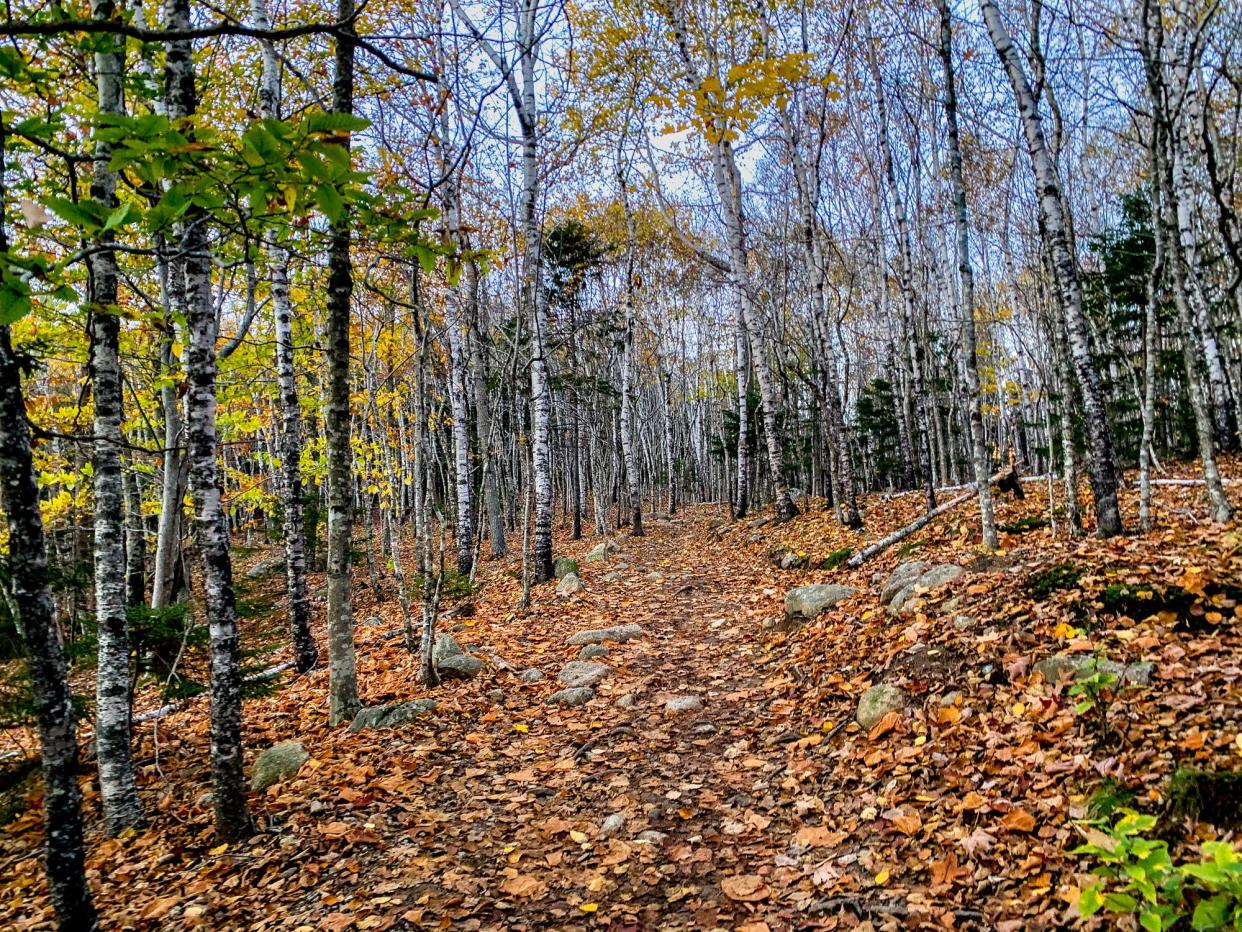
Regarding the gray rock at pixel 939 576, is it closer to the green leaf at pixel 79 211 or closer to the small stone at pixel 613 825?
the small stone at pixel 613 825

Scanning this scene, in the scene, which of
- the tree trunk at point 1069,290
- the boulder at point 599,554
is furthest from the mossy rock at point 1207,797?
the boulder at point 599,554

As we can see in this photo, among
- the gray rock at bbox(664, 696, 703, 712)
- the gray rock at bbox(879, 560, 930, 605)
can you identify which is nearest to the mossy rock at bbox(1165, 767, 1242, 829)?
the gray rock at bbox(664, 696, 703, 712)

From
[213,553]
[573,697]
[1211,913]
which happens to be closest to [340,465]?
[213,553]

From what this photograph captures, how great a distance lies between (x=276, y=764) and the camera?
5.01 m

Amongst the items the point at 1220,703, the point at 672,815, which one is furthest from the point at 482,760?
the point at 1220,703

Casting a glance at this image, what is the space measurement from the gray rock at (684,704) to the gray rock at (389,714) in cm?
230

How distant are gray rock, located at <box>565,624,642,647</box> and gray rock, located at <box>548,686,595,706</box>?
4.66ft

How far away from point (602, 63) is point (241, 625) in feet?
47.1

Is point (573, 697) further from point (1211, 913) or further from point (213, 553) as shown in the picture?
point (1211, 913)

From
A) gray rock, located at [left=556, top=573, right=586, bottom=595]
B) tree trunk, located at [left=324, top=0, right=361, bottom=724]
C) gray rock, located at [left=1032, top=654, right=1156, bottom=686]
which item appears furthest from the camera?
gray rock, located at [left=556, top=573, right=586, bottom=595]

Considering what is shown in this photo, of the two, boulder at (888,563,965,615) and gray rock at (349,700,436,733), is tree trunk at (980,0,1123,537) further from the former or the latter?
gray rock at (349,700,436,733)

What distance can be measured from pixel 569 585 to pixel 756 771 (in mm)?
6596

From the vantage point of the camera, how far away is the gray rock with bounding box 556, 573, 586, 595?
10586mm

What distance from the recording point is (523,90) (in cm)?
1082
